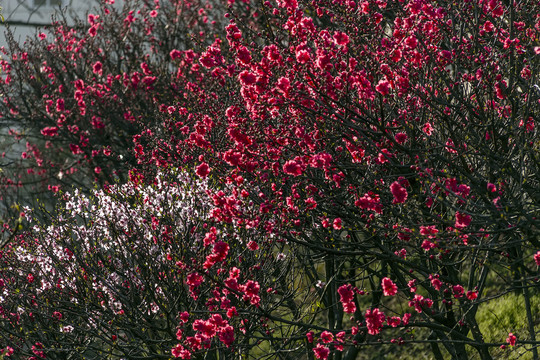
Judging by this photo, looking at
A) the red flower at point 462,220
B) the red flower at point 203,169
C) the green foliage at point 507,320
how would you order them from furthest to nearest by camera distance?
the green foliage at point 507,320 < the red flower at point 203,169 < the red flower at point 462,220

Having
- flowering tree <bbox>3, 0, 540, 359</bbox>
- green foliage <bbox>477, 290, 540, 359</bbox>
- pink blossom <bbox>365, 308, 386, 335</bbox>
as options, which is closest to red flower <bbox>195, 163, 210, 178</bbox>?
flowering tree <bbox>3, 0, 540, 359</bbox>

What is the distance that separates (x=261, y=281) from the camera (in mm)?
6789

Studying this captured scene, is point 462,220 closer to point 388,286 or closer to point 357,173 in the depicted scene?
point 388,286

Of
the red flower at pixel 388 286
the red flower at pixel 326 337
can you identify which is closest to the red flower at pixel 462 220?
the red flower at pixel 388 286

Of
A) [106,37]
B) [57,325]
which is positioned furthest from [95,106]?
[57,325]

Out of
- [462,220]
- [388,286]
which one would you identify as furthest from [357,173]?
[462,220]

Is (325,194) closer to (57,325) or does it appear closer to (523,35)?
(523,35)

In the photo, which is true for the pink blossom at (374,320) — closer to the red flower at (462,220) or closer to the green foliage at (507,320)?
the red flower at (462,220)

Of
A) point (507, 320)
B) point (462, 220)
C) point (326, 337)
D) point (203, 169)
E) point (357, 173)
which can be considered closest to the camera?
point (462, 220)

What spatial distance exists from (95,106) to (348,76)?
431 inches

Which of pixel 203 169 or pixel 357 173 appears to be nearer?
pixel 203 169

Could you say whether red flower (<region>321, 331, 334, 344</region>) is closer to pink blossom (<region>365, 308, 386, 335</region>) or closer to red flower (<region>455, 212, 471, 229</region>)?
pink blossom (<region>365, 308, 386, 335</region>)

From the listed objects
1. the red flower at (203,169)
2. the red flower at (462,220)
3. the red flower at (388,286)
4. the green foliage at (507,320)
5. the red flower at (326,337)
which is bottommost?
the red flower at (326,337)

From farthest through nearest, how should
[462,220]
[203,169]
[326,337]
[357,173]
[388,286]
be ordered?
[357,173] < [203,169] < [388,286] < [326,337] < [462,220]
